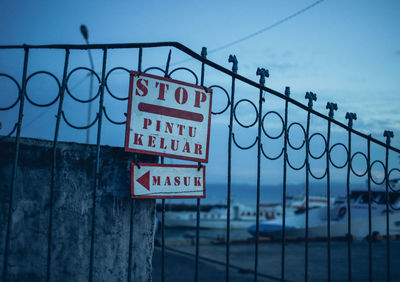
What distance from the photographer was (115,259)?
262 cm

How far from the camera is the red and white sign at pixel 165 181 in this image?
2.52 metres

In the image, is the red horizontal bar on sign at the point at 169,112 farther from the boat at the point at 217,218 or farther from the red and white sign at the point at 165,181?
the boat at the point at 217,218

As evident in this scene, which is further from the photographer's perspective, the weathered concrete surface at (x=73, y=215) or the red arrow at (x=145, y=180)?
the red arrow at (x=145, y=180)

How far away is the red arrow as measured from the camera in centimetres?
253

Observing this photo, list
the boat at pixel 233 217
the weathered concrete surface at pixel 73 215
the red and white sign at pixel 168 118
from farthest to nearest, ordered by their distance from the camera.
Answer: the boat at pixel 233 217 < the red and white sign at pixel 168 118 < the weathered concrete surface at pixel 73 215

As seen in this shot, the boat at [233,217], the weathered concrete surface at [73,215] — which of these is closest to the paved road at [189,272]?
the weathered concrete surface at [73,215]

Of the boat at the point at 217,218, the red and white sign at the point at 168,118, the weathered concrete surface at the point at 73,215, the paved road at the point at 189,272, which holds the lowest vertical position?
the boat at the point at 217,218

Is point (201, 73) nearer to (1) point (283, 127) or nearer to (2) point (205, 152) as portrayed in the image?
(2) point (205, 152)

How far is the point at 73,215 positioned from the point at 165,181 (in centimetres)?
76

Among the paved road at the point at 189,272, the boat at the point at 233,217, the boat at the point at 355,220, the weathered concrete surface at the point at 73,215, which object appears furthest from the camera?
the boat at the point at 233,217

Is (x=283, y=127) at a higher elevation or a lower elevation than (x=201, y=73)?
lower

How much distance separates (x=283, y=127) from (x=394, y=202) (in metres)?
13.5

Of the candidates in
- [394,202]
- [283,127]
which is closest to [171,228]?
[394,202]

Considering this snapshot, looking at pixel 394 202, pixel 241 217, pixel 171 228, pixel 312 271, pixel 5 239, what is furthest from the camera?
pixel 241 217
